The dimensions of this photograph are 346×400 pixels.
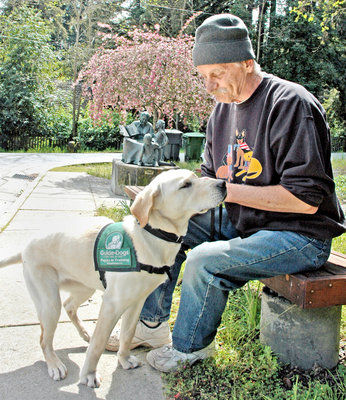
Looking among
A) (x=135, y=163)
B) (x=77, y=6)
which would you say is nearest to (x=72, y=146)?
(x=77, y=6)

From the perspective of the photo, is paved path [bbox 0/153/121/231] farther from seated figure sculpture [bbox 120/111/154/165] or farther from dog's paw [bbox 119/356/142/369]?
dog's paw [bbox 119/356/142/369]

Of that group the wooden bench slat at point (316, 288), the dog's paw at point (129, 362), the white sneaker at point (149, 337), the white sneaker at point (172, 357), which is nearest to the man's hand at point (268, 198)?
the wooden bench slat at point (316, 288)

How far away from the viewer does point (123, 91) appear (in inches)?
501

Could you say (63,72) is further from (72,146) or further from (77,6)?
(72,146)

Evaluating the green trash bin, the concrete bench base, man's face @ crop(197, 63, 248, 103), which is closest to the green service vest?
the concrete bench base

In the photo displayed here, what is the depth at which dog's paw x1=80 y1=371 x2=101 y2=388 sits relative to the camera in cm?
227

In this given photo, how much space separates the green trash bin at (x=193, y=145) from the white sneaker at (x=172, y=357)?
49.1 ft

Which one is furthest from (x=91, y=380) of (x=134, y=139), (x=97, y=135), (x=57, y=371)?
(x=97, y=135)

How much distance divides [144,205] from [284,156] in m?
0.83

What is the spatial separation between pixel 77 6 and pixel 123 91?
9.55m

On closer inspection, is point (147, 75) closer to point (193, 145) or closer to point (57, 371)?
point (193, 145)

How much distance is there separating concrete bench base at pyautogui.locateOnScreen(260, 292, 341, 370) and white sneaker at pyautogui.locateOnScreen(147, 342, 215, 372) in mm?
431

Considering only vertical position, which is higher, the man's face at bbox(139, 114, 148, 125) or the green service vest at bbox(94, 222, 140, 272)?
the man's face at bbox(139, 114, 148, 125)

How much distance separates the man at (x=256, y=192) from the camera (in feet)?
7.18
